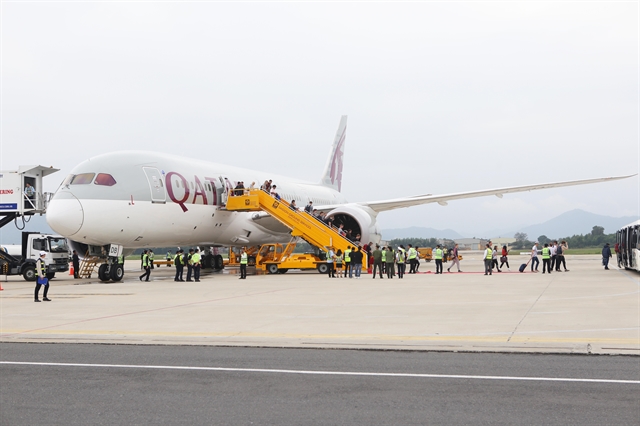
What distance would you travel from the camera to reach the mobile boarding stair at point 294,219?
29.9 meters

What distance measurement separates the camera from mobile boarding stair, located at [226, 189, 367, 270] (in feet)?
98.1

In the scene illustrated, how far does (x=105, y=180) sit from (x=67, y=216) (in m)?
2.01

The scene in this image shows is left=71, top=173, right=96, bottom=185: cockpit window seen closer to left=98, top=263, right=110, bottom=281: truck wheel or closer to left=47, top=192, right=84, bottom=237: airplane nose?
left=47, top=192, right=84, bottom=237: airplane nose

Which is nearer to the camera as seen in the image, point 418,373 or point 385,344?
point 418,373

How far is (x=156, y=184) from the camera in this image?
25703 millimetres

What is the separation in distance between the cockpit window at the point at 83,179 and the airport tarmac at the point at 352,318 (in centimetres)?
451

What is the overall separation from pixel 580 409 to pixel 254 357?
450cm

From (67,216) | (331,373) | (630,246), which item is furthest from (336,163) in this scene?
(331,373)

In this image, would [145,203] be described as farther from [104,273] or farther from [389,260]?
[389,260]

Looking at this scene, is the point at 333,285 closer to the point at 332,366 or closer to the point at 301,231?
the point at 301,231

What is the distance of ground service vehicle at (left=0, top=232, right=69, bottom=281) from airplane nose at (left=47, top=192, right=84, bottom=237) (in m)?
9.17

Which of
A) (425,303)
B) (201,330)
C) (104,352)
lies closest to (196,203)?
(425,303)

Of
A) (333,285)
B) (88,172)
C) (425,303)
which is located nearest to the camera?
(425,303)

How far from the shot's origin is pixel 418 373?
8047 mm
